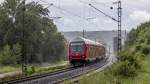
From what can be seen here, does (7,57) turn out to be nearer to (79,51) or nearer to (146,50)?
(79,51)

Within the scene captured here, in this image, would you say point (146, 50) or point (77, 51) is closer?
point (77, 51)

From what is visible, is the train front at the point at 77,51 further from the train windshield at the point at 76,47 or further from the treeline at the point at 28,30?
the treeline at the point at 28,30

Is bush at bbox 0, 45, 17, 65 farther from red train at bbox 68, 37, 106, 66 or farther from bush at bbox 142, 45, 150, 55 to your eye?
bush at bbox 142, 45, 150, 55

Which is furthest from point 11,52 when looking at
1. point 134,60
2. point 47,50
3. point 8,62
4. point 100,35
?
point 100,35

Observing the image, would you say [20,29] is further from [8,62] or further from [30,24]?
[8,62]

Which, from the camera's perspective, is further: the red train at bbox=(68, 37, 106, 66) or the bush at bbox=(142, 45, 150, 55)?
the bush at bbox=(142, 45, 150, 55)

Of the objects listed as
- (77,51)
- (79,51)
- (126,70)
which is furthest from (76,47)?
(126,70)

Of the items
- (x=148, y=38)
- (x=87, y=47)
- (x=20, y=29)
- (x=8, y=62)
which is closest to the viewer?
(x=87, y=47)

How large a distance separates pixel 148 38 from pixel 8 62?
2290cm

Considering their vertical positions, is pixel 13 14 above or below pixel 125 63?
above

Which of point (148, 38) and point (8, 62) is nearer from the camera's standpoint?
point (148, 38)

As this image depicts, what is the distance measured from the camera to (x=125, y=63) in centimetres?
2950

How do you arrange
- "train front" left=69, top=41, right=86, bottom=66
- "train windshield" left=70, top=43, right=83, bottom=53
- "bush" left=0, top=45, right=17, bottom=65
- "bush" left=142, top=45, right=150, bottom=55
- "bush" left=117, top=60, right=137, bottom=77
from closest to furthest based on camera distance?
1. "bush" left=117, top=60, right=137, bottom=77
2. "train front" left=69, top=41, right=86, bottom=66
3. "train windshield" left=70, top=43, right=83, bottom=53
4. "bush" left=142, top=45, right=150, bottom=55
5. "bush" left=0, top=45, right=17, bottom=65

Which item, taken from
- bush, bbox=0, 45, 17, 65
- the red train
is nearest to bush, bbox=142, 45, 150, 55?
the red train
